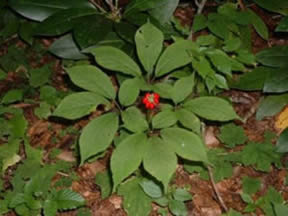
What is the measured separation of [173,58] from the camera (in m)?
1.96

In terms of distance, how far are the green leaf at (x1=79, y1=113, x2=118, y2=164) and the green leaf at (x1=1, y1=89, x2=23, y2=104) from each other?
38.8 inches

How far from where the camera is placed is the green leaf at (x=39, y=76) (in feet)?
8.82

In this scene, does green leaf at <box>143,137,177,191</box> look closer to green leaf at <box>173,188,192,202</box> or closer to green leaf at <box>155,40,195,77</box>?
green leaf at <box>155,40,195,77</box>

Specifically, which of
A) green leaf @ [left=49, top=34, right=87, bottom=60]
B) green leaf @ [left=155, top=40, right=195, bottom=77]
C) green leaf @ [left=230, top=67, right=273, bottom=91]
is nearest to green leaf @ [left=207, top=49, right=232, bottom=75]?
green leaf @ [left=155, top=40, right=195, bottom=77]

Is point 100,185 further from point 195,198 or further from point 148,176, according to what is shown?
point 195,198

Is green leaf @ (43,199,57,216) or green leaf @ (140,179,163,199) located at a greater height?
green leaf @ (140,179,163,199)

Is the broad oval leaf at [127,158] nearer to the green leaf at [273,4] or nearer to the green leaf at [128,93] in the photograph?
the green leaf at [128,93]

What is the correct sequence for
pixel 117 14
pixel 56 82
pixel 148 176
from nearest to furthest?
pixel 148 176, pixel 117 14, pixel 56 82

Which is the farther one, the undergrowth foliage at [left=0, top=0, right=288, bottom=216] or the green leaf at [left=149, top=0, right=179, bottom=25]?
the green leaf at [left=149, top=0, right=179, bottom=25]

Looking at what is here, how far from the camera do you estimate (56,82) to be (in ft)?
9.06

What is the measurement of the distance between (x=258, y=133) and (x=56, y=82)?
4.43ft

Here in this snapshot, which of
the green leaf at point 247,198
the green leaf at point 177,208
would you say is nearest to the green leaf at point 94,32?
the green leaf at point 177,208

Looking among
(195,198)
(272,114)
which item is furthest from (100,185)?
(272,114)

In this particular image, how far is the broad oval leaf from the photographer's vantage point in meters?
1.64
